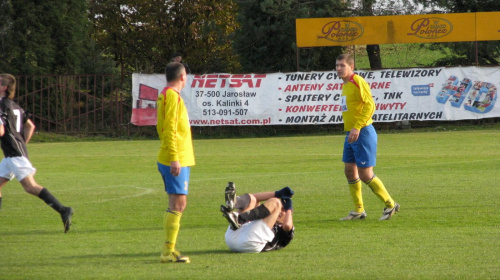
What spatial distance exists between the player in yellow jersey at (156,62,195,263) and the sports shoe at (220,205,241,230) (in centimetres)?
43

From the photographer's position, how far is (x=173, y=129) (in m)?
7.47

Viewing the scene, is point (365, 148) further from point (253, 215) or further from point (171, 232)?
point (171, 232)

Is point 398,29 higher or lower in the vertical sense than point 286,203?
higher

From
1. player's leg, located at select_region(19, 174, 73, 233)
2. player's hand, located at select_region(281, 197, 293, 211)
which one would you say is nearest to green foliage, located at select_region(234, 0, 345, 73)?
player's leg, located at select_region(19, 174, 73, 233)

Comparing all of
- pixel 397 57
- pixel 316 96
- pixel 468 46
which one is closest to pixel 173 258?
pixel 316 96

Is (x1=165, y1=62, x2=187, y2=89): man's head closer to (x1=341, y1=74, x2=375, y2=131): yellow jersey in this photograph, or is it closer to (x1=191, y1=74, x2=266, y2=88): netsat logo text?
(x1=341, y1=74, x2=375, y2=131): yellow jersey

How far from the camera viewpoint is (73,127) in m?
35.1

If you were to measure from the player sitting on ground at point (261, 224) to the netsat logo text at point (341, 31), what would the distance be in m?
25.5

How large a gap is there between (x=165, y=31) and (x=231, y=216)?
4087cm

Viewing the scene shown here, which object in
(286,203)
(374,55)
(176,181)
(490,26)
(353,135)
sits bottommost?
(286,203)

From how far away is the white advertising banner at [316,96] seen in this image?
31.1m

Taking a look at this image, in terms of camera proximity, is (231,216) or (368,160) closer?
(231,216)

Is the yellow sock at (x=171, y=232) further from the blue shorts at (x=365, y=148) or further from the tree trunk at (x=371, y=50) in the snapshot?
the tree trunk at (x=371, y=50)

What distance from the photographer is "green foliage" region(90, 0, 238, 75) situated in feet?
153
